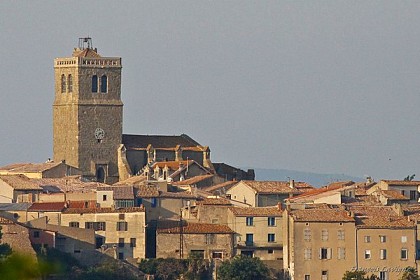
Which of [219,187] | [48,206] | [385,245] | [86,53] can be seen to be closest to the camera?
[385,245]

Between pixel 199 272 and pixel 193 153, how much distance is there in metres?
27.7

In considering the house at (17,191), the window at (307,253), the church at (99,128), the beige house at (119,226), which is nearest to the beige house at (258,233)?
the window at (307,253)

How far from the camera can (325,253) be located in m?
51.9

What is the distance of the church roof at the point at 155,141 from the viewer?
253 ft

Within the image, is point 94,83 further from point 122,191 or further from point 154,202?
point 122,191

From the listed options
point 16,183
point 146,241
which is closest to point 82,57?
point 16,183

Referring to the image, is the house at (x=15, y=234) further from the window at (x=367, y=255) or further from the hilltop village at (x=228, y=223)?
the window at (x=367, y=255)

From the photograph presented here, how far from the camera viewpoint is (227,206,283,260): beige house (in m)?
52.6

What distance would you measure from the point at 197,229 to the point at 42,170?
753 inches

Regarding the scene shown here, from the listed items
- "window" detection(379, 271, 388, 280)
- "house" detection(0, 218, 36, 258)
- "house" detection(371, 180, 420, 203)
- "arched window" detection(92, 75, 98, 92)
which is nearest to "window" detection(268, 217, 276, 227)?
"window" detection(379, 271, 388, 280)

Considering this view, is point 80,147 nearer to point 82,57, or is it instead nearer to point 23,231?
point 82,57

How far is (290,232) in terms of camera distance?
170 feet

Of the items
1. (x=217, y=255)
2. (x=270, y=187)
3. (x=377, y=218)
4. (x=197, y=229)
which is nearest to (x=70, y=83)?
(x=270, y=187)

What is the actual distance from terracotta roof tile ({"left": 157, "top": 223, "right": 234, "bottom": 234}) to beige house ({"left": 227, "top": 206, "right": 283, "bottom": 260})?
40cm
